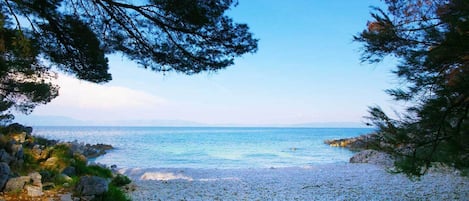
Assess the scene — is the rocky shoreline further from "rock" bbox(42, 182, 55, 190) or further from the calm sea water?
the calm sea water

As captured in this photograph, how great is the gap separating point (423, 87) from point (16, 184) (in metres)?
5.22

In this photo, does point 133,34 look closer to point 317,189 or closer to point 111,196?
point 111,196

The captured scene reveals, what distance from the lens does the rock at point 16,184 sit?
15.7 ft

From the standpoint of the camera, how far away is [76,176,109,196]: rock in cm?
493

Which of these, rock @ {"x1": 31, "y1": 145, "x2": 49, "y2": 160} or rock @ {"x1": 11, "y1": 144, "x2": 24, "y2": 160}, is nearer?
rock @ {"x1": 11, "y1": 144, "x2": 24, "y2": 160}

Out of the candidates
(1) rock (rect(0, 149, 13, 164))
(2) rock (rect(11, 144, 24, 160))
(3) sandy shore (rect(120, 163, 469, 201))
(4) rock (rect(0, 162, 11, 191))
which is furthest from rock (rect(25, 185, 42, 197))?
(3) sandy shore (rect(120, 163, 469, 201))

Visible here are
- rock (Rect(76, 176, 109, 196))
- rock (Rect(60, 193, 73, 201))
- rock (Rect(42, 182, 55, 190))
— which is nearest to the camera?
rock (Rect(60, 193, 73, 201))

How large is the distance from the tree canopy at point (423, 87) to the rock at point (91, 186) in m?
3.69

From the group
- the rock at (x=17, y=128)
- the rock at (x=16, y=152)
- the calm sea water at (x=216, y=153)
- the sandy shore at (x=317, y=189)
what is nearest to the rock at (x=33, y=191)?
the rock at (x=16, y=152)

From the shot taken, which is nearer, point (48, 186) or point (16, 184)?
point (16, 184)

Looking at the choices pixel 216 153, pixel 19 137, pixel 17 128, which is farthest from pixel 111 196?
pixel 216 153

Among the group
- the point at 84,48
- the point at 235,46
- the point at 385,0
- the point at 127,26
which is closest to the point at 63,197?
the point at 84,48

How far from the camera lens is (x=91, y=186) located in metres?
4.97

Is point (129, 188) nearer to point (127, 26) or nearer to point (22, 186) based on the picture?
point (22, 186)
